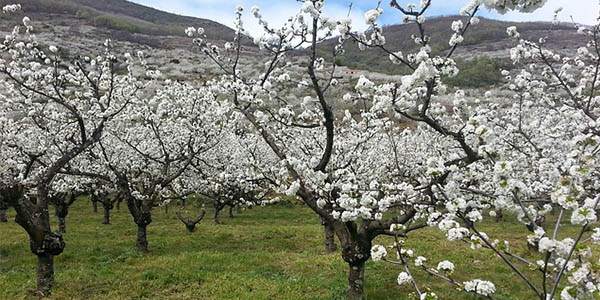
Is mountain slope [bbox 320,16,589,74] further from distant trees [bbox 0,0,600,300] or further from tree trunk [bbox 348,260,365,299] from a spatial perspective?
tree trunk [bbox 348,260,365,299]

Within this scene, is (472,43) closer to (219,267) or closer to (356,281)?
(219,267)

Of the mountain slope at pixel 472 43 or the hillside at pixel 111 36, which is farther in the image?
the hillside at pixel 111 36

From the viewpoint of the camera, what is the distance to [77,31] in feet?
455

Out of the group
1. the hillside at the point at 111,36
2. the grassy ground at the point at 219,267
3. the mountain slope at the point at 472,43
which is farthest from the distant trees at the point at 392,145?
the mountain slope at the point at 472,43

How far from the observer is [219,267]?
1515cm

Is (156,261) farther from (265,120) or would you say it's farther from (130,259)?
(265,120)

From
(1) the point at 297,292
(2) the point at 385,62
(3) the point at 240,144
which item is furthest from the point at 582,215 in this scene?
(2) the point at 385,62

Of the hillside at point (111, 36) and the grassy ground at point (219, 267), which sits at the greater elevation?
the hillside at point (111, 36)

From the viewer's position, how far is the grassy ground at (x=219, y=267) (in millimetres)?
11992

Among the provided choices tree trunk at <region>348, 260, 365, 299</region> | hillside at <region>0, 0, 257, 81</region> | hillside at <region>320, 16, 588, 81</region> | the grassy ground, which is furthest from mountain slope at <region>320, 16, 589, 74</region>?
tree trunk at <region>348, 260, 365, 299</region>

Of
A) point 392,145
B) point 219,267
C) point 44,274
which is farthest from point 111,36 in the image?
point 392,145

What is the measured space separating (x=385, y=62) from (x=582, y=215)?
133 meters

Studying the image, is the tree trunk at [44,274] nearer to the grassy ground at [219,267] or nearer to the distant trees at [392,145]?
the distant trees at [392,145]

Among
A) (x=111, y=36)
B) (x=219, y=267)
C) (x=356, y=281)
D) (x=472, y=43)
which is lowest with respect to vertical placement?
(x=219, y=267)
